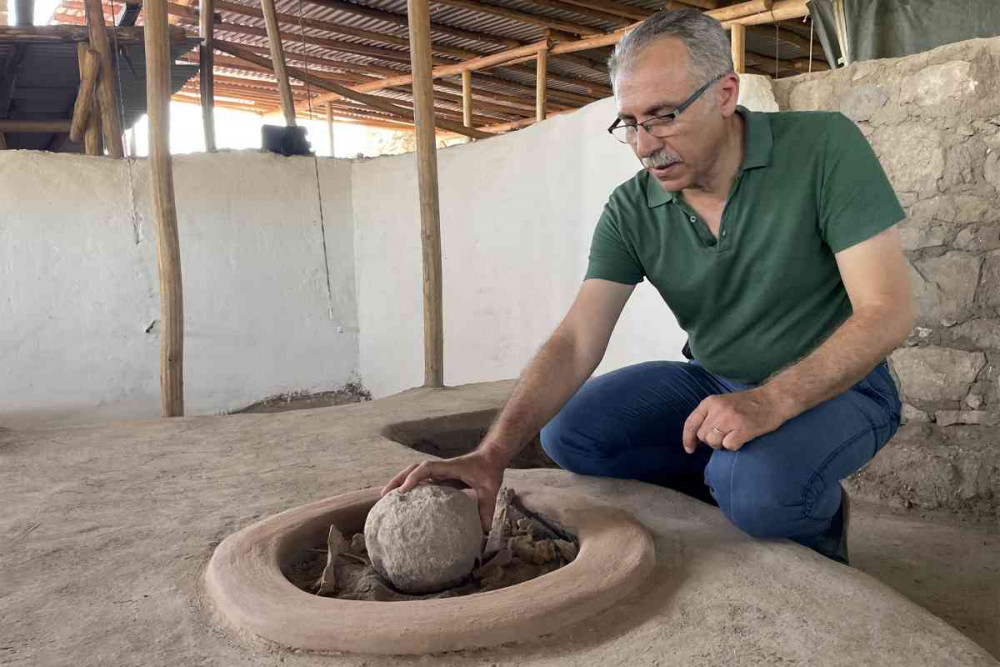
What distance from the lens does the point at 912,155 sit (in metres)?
3.01

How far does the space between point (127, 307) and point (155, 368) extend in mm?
425

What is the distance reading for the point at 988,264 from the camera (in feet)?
9.41

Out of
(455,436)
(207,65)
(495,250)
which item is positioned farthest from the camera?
(207,65)

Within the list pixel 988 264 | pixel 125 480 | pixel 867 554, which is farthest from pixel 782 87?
pixel 125 480

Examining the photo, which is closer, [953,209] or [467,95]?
[953,209]

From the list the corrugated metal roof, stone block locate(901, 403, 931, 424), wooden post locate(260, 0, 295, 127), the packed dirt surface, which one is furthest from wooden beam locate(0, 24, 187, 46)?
stone block locate(901, 403, 931, 424)

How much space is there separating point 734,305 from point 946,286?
137cm

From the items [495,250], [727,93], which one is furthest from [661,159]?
[495,250]

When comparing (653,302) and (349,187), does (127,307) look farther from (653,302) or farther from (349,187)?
(653,302)

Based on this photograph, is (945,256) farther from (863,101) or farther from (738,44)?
(738,44)

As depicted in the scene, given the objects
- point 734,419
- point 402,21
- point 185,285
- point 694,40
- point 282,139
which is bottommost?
point 734,419

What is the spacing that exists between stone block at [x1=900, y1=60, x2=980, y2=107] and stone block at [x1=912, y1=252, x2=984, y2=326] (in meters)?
0.55

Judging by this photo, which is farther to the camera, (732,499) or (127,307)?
(127,307)

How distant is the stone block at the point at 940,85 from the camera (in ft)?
9.41
